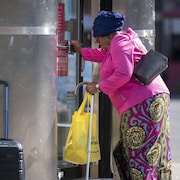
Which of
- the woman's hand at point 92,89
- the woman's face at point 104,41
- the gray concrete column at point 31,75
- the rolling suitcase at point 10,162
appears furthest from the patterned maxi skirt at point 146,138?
the rolling suitcase at point 10,162

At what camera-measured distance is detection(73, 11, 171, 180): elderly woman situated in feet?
14.8

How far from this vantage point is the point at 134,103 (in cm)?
454

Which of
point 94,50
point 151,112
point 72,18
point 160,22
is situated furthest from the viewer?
point 160,22

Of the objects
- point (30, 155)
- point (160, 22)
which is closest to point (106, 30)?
point (30, 155)

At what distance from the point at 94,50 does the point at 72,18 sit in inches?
53.5

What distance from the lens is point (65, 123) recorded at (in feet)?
21.6

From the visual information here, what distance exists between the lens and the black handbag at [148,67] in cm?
448

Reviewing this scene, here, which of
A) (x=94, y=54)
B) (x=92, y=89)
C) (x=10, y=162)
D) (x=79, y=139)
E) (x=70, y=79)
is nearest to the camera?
(x=10, y=162)

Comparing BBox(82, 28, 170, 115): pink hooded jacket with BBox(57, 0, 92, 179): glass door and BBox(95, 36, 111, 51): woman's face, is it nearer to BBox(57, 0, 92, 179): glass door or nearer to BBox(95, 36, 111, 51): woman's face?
BBox(95, 36, 111, 51): woman's face

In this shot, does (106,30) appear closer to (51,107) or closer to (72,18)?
(51,107)

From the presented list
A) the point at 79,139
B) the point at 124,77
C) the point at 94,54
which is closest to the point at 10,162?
the point at 124,77

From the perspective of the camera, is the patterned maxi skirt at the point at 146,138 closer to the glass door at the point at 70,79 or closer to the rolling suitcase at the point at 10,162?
the rolling suitcase at the point at 10,162

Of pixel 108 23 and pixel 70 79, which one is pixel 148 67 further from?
pixel 70 79

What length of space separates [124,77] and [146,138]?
50 centimetres
